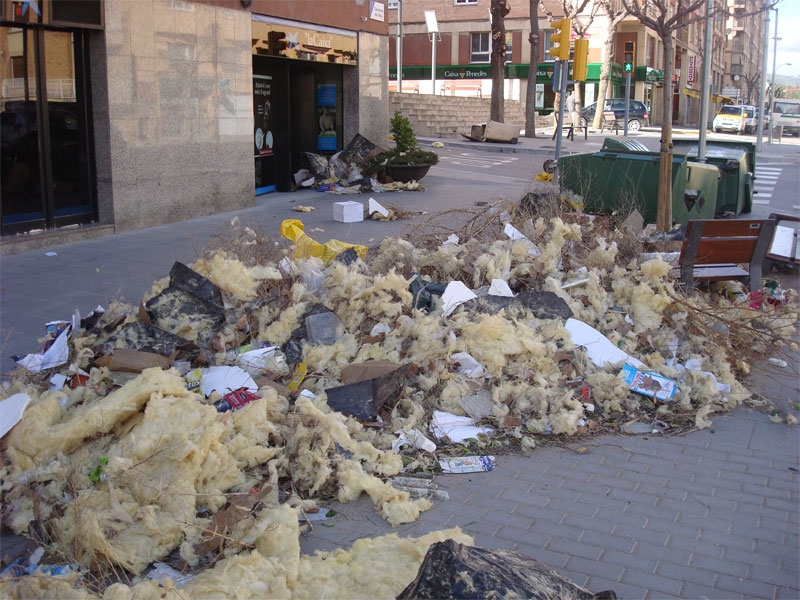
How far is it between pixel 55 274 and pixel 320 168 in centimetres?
802

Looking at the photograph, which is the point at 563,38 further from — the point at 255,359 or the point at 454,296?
the point at 255,359

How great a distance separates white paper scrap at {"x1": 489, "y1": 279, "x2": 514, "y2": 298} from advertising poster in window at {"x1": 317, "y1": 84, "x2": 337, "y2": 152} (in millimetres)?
10875

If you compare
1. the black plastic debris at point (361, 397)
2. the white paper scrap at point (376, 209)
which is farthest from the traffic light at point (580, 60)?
the black plastic debris at point (361, 397)

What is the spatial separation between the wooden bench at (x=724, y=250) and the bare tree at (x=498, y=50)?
22590 millimetres

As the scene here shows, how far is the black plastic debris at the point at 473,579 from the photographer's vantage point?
245cm

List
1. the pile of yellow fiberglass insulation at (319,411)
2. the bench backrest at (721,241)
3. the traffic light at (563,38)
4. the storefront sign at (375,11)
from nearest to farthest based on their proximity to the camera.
A: the pile of yellow fiberglass insulation at (319,411)
the bench backrest at (721,241)
the traffic light at (563,38)
the storefront sign at (375,11)

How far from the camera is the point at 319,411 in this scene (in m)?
4.57

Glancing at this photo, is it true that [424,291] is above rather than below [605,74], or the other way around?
below

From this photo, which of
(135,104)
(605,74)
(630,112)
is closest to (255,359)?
(135,104)

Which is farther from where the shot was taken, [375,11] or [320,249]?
[375,11]

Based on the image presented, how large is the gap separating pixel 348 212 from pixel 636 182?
3955mm

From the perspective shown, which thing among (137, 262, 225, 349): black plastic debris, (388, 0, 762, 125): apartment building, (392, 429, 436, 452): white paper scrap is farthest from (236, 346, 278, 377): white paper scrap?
(388, 0, 762, 125): apartment building

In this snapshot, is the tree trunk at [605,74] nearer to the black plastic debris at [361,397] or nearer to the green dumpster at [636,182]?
the green dumpster at [636,182]

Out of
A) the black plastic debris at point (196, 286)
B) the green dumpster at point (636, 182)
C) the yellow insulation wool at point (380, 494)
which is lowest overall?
the yellow insulation wool at point (380, 494)
